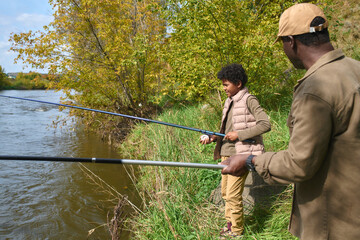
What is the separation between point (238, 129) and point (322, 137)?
61.8 inches

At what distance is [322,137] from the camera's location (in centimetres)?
119

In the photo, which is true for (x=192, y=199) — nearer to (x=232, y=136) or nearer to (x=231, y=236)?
(x=231, y=236)

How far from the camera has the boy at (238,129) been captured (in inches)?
103

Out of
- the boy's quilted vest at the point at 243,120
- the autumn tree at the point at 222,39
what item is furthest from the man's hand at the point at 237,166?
the autumn tree at the point at 222,39

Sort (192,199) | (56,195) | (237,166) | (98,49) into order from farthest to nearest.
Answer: (98,49) < (56,195) < (192,199) < (237,166)

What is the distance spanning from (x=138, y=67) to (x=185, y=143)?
4.73m

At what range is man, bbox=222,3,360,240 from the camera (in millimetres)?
1182

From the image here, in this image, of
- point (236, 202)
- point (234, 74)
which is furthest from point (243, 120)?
point (236, 202)

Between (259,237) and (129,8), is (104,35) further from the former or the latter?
(259,237)

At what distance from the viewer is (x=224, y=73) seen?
2.82 meters

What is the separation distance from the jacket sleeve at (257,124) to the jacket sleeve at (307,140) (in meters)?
1.21

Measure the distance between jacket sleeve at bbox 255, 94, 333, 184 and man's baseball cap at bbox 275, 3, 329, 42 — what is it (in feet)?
1.18

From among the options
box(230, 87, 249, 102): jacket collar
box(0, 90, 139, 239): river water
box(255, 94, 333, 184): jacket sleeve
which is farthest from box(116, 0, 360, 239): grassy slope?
box(255, 94, 333, 184): jacket sleeve

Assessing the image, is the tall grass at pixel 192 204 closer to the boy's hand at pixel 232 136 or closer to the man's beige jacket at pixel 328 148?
the boy's hand at pixel 232 136
